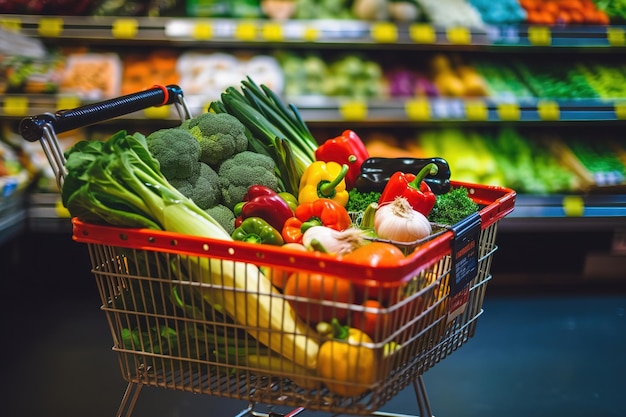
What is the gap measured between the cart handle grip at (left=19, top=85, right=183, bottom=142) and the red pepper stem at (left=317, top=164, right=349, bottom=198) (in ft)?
1.60

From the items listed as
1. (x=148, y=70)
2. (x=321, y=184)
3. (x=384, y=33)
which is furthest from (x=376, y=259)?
(x=148, y=70)

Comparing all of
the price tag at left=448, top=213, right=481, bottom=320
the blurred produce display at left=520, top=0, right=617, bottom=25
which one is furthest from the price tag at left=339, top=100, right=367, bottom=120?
the price tag at left=448, top=213, right=481, bottom=320

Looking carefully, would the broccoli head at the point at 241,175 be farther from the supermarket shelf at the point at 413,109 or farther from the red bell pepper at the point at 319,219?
the supermarket shelf at the point at 413,109

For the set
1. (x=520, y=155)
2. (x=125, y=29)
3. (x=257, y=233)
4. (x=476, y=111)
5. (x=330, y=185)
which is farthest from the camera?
(x=520, y=155)

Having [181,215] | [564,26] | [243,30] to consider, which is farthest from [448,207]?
[564,26]

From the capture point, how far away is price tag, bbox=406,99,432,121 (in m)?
3.81

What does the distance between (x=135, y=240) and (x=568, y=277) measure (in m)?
3.22

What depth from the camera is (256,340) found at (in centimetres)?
145

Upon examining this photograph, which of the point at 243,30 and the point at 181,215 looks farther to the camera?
the point at 243,30

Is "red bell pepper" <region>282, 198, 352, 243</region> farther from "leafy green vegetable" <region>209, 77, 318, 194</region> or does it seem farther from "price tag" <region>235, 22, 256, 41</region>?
"price tag" <region>235, 22, 256, 41</region>

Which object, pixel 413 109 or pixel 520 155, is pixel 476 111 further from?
pixel 520 155

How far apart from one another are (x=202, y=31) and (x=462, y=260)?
2547 millimetres

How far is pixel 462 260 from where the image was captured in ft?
4.99

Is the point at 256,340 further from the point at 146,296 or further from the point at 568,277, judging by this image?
the point at 568,277
